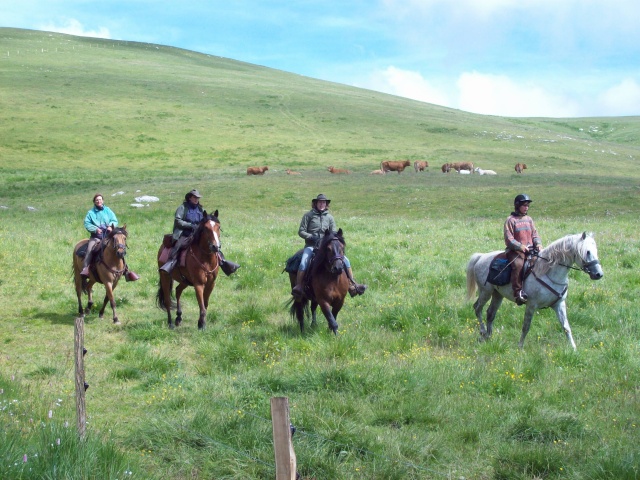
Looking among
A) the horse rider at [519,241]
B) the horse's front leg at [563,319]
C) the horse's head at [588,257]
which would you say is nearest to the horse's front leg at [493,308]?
the horse rider at [519,241]

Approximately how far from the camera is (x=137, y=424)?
7.81m

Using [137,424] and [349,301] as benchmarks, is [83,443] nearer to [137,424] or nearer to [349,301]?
[137,424]

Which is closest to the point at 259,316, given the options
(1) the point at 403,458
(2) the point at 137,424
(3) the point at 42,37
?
(2) the point at 137,424

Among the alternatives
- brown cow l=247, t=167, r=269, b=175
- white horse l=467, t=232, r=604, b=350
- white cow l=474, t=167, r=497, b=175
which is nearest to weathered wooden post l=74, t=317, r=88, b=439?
white horse l=467, t=232, r=604, b=350

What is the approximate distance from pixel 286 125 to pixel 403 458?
7759cm

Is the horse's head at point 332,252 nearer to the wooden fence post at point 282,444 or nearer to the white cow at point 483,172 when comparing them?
the wooden fence post at point 282,444

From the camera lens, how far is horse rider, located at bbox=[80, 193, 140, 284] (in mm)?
14703

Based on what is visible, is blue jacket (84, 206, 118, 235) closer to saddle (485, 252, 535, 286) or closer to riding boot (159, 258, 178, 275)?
riding boot (159, 258, 178, 275)

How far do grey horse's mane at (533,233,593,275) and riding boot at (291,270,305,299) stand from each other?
418cm

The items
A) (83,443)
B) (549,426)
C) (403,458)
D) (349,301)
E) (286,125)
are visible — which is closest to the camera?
(83,443)

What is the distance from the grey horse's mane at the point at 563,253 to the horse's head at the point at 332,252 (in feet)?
11.2

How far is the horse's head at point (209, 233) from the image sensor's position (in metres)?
13.1

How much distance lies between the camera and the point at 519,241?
39.2 ft

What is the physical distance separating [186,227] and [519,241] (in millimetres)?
6767
